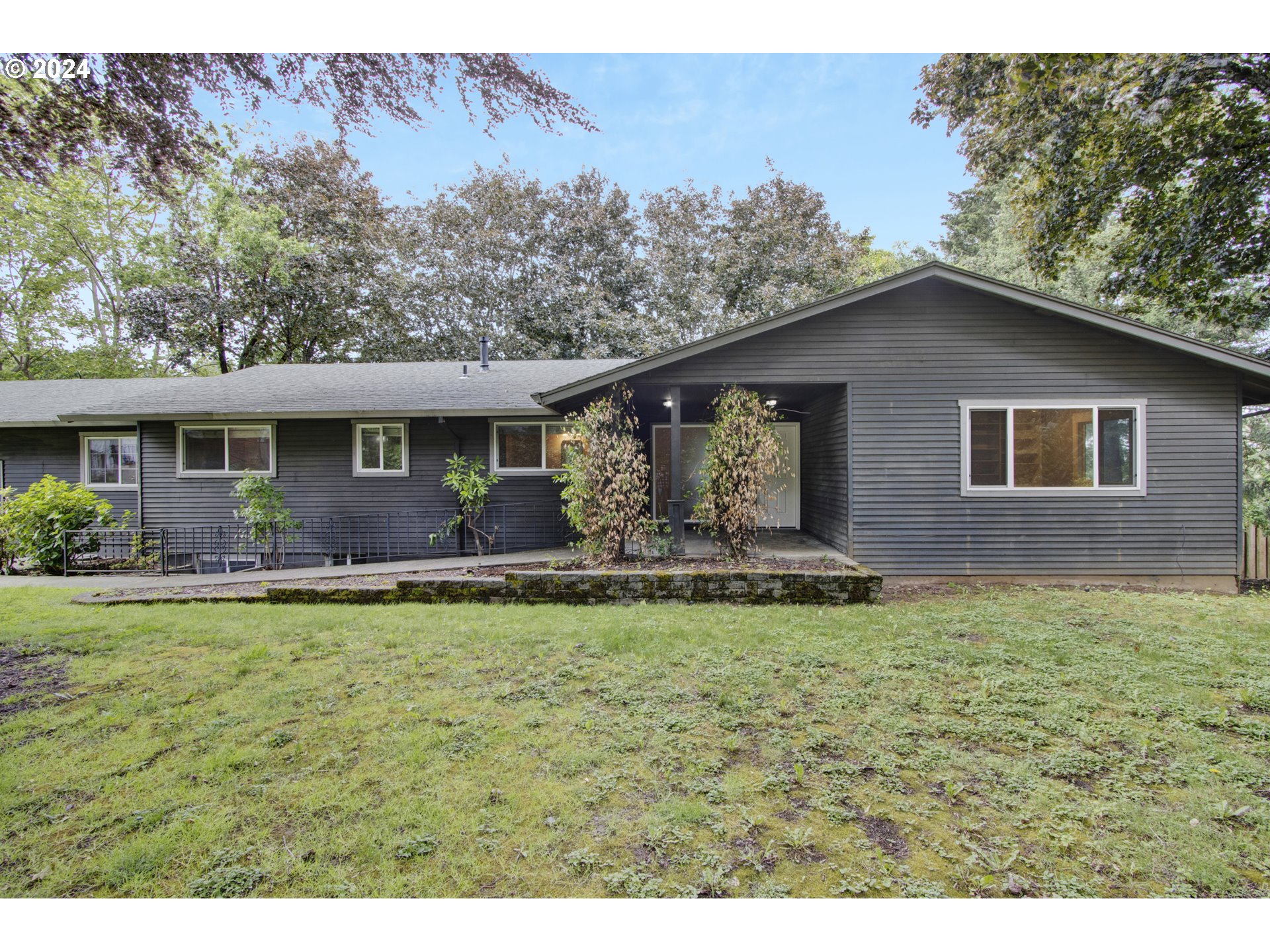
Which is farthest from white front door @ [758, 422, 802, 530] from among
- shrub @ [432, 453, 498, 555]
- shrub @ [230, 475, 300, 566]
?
shrub @ [230, 475, 300, 566]

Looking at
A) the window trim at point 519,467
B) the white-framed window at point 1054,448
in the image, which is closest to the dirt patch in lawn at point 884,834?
the white-framed window at point 1054,448

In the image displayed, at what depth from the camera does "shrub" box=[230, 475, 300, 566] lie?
366 inches

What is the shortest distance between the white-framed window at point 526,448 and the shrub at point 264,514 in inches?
149

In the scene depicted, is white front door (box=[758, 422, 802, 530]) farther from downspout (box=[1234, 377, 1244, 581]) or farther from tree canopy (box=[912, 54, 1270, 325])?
tree canopy (box=[912, 54, 1270, 325])

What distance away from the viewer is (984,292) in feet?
23.6

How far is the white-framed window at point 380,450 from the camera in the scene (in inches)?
397

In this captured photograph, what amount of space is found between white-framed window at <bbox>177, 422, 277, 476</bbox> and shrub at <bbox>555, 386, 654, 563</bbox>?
6910mm

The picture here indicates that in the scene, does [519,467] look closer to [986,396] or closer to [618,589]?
A: [618,589]

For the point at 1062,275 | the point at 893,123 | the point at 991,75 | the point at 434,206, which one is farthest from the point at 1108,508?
the point at 434,206

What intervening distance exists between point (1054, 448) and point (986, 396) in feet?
3.88

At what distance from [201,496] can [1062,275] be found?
25.2 meters

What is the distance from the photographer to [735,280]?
68.1ft

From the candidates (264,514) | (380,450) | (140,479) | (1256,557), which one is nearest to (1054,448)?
(1256,557)
